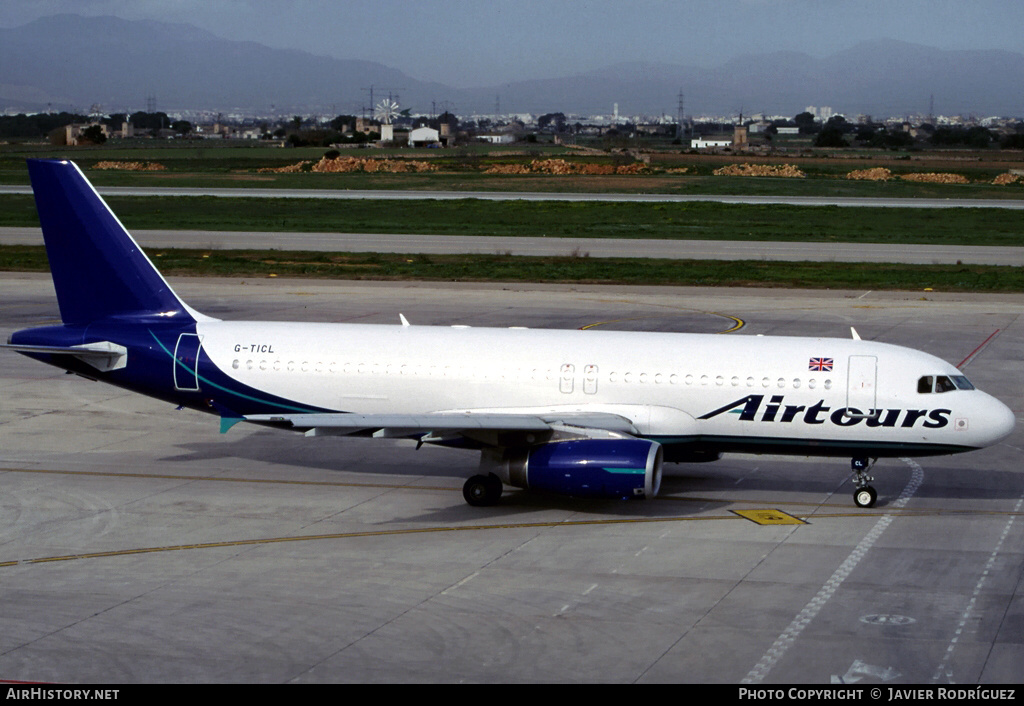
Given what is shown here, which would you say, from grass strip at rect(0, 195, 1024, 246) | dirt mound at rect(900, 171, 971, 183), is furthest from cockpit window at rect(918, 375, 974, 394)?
dirt mound at rect(900, 171, 971, 183)

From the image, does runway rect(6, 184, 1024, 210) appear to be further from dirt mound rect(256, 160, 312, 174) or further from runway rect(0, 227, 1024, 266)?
dirt mound rect(256, 160, 312, 174)

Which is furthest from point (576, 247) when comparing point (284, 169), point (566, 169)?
point (284, 169)

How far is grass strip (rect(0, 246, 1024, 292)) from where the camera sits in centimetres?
6309

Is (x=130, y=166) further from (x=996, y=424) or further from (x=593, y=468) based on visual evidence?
(x=996, y=424)

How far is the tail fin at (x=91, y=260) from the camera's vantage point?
94.3ft

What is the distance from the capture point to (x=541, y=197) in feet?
376

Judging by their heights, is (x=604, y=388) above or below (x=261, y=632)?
above

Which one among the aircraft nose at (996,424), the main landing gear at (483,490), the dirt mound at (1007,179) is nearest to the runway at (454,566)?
the main landing gear at (483,490)

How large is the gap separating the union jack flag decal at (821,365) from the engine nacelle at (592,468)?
4.10 meters

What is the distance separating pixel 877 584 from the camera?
2131 centimetres

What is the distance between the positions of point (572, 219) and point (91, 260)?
2697 inches

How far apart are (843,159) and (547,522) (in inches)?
6460
